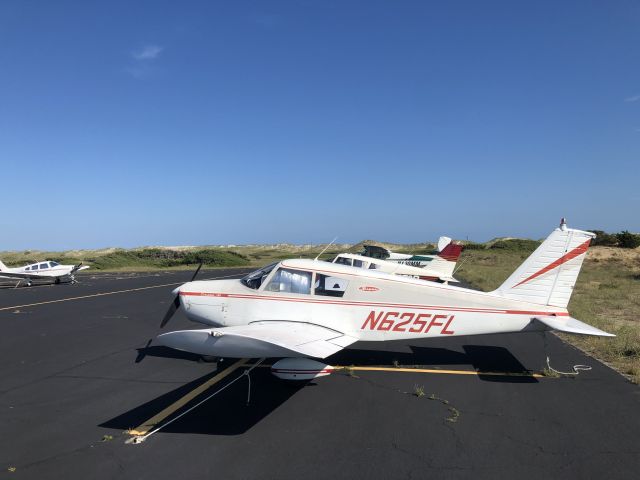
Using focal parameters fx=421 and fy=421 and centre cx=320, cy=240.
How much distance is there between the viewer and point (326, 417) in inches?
218

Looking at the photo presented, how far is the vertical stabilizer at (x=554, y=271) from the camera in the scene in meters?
7.46

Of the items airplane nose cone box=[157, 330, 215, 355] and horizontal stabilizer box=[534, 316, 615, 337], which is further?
horizontal stabilizer box=[534, 316, 615, 337]

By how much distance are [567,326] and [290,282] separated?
477 cm

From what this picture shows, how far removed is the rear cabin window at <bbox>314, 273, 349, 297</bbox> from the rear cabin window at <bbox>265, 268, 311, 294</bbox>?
0.54 feet

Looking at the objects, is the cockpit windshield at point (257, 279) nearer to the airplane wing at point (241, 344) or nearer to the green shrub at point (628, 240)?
the airplane wing at point (241, 344)

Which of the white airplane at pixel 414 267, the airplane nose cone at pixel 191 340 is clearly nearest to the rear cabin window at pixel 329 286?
the airplane nose cone at pixel 191 340


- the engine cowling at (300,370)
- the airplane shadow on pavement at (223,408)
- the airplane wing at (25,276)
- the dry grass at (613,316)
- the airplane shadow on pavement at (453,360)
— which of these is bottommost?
the dry grass at (613,316)

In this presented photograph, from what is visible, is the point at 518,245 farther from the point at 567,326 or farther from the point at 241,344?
the point at 241,344

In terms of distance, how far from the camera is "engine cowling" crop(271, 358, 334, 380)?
6320 mm

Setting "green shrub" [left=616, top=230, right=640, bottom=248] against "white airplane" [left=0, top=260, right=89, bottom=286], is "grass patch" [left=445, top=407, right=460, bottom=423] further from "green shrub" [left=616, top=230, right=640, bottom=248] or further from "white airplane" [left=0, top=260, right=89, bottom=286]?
"green shrub" [left=616, top=230, right=640, bottom=248]

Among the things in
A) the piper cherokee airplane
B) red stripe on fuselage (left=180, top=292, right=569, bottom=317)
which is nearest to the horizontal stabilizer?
the piper cherokee airplane

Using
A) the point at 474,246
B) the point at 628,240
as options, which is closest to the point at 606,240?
the point at 628,240

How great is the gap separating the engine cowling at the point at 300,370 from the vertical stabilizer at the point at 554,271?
3.70 meters

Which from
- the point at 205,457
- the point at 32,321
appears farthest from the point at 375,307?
the point at 32,321
